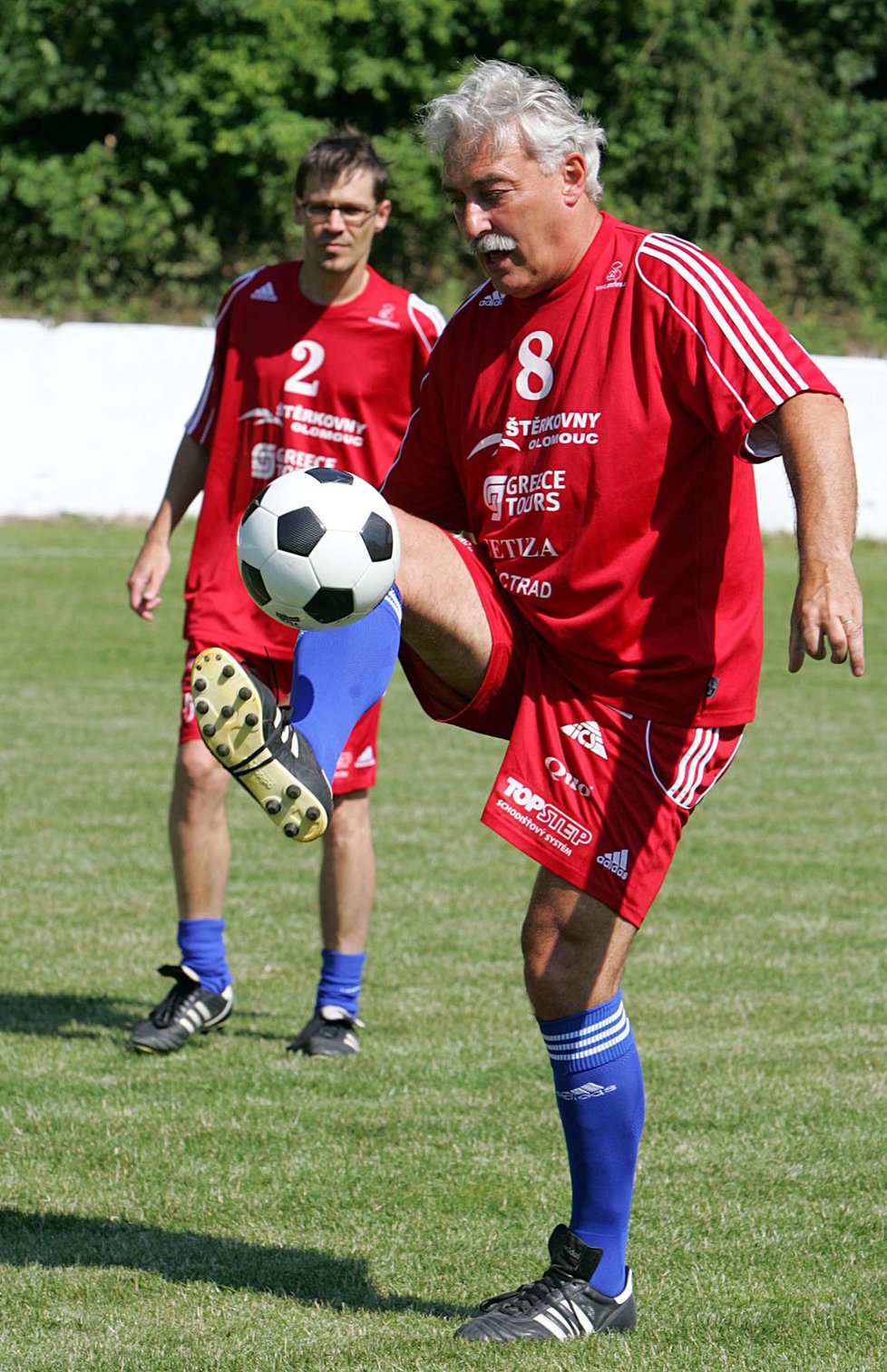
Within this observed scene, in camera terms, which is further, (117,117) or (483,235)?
(117,117)

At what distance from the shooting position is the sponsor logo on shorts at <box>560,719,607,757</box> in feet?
11.2

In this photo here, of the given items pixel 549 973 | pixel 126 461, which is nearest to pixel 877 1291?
pixel 549 973

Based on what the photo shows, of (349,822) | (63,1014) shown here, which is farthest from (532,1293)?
(63,1014)

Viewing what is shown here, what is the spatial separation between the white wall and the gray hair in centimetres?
1859

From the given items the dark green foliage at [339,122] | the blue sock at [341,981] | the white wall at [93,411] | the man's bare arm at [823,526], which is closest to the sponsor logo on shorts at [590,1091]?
the man's bare arm at [823,526]

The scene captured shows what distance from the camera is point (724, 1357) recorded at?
10.5 ft

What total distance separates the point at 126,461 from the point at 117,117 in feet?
47.2

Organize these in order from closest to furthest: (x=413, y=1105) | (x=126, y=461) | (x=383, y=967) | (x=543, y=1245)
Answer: (x=543, y=1245), (x=413, y=1105), (x=383, y=967), (x=126, y=461)

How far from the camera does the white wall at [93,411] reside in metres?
21.6

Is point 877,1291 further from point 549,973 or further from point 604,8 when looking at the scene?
point 604,8

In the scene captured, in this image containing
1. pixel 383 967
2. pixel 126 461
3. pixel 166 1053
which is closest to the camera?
pixel 166 1053

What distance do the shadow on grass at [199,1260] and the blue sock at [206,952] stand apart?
1.47 m

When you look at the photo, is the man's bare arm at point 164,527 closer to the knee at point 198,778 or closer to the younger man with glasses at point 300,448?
the younger man with glasses at point 300,448

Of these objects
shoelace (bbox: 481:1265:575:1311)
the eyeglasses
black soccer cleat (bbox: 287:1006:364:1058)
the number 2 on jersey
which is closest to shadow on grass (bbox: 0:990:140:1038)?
black soccer cleat (bbox: 287:1006:364:1058)
